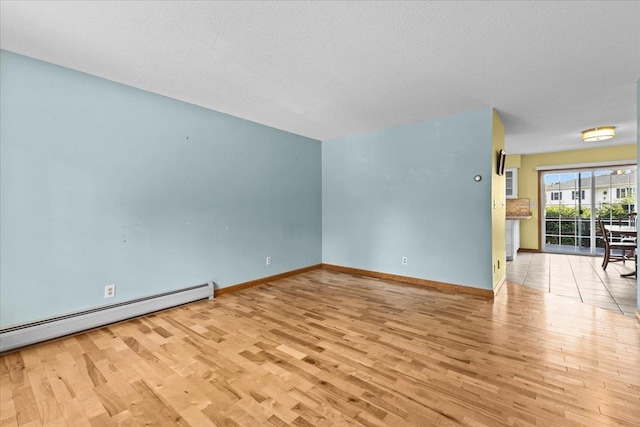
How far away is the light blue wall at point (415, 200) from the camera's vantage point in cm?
368

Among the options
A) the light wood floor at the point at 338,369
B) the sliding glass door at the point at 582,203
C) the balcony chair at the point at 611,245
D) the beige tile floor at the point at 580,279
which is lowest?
the light wood floor at the point at 338,369

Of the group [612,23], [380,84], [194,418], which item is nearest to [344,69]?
[380,84]

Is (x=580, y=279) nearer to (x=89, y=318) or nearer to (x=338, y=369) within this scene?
(x=338, y=369)

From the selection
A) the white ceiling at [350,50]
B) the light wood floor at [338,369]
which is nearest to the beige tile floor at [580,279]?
the light wood floor at [338,369]

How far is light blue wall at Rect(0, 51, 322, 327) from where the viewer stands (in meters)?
2.32

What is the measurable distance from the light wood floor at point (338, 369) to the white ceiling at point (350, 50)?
7.89ft

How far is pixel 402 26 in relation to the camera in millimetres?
1949

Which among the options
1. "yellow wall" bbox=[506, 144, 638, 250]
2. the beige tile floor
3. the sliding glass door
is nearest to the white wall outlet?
the beige tile floor

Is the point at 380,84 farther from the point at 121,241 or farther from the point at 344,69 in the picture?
the point at 121,241

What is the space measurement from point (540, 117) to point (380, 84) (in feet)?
8.91

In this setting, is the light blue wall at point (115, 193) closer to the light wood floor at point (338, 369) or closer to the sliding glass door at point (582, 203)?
the light wood floor at point (338, 369)

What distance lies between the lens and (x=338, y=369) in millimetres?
1955

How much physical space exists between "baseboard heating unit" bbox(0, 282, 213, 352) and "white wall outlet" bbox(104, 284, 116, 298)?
0.10 m

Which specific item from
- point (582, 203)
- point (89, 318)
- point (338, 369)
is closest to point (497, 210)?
point (338, 369)
